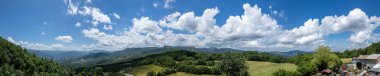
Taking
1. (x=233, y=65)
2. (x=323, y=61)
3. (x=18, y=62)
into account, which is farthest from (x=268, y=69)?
(x=18, y=62)

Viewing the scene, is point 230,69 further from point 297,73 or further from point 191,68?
point 191,68

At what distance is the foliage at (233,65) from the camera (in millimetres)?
103125

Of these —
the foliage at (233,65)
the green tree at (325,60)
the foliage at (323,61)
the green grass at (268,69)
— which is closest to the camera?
the foliage at (233,65)

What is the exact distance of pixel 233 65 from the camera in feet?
339

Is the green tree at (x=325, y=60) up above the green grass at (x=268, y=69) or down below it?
above

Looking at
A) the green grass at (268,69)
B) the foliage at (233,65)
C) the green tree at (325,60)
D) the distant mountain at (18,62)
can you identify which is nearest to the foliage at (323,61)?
the green tree at (325,60)

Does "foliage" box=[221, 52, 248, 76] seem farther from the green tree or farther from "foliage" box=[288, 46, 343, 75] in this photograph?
the green tree

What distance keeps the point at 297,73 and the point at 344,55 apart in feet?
229

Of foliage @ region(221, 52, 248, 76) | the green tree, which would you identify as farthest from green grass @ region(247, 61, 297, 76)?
foliage @ region(221, 52, 248, 76)

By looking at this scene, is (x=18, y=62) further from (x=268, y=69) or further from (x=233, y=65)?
(x=268, y=69)

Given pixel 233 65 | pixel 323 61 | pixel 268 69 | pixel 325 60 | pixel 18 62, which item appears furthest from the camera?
pixel 268 69

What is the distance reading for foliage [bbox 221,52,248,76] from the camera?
103125 mm

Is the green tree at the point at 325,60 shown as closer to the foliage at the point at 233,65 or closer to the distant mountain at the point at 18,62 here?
the foliage at the point at 233,65

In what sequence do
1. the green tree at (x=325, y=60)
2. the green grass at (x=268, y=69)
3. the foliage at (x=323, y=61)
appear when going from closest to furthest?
1. the foliage at (x=323, y=61)
2. the green tree at (x=325, y=60)
3. the green grass at (x=268, y=69)
